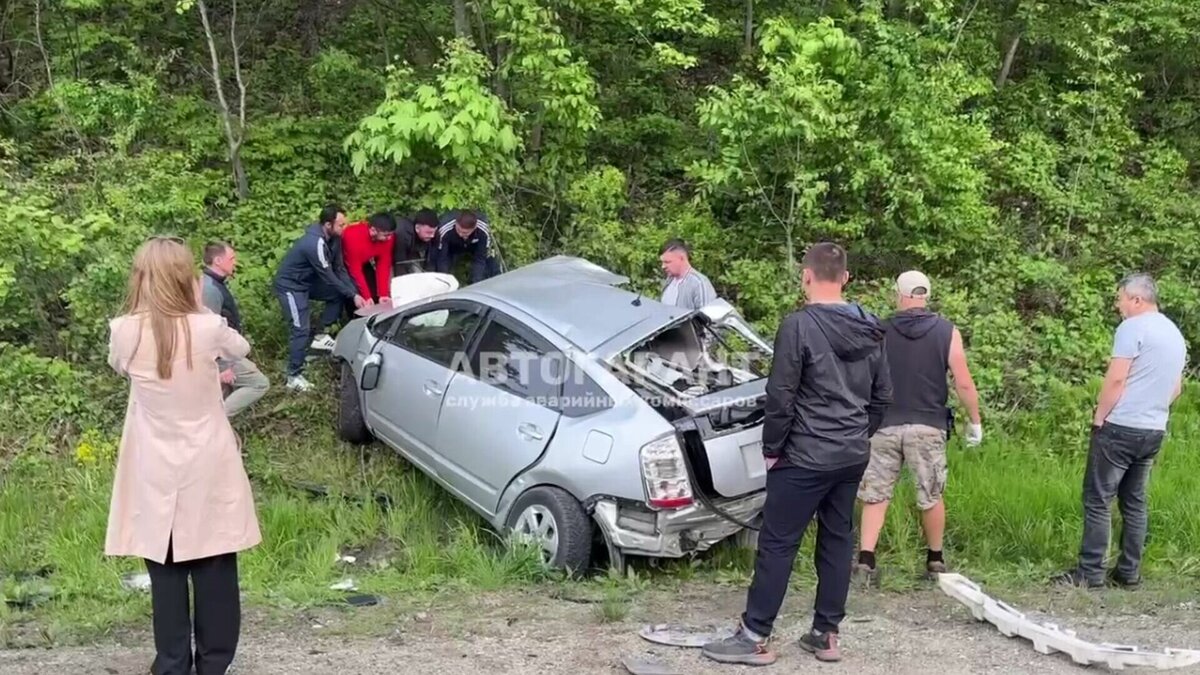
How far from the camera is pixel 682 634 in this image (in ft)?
15.4

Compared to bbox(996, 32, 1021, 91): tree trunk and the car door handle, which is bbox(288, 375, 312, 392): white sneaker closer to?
the car door handle

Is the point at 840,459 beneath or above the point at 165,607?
above

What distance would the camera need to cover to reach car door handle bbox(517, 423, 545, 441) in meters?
5.75

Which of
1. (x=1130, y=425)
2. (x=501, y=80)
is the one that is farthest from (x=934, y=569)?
(x=501, y=80)

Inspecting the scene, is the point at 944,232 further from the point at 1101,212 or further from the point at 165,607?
the point at 165,607

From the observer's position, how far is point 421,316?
686 cm

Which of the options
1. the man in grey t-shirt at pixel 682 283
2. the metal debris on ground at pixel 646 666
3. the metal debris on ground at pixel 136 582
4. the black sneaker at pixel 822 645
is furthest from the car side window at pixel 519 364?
the metal debris on ground at pixel 136 582

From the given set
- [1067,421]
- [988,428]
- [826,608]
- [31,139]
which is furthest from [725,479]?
[31,139]

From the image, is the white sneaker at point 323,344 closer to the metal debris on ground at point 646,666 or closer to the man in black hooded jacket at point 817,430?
the metal debris on ground at point 646,666

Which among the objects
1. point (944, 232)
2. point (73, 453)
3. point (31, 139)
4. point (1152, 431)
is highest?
point (31, 139)

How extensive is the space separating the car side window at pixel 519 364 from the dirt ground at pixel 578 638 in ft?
3.73

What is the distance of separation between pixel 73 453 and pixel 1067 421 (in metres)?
7.33

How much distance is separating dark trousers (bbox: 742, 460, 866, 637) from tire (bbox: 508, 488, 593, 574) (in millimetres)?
1349

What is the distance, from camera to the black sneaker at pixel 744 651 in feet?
14.3
